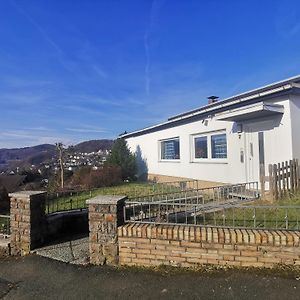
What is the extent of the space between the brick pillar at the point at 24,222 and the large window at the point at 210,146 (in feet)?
25.4

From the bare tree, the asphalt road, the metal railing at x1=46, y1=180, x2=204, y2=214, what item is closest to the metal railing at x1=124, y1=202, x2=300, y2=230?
the asphalt road

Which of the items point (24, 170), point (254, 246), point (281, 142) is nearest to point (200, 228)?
point (254, 246)

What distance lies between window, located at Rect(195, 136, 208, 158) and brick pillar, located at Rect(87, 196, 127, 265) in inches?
338

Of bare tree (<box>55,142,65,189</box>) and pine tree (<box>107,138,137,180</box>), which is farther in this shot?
pine tree (<box>107,138,137,180</box>)

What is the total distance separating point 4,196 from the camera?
1137cm

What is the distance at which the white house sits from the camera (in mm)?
8578

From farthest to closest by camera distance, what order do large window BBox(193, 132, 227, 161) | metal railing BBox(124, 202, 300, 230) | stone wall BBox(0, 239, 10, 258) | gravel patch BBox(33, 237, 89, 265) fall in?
large window BBox(193, 132, 227, 161)
stone wall BBox(0, 239, 10, 258)
metal railing BBox(124, 202, 300, 230)
gravel patch BBox(33, 237, 89, 265)

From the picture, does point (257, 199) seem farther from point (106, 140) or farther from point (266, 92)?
point (106, 140)

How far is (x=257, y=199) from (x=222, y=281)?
14.4 feet

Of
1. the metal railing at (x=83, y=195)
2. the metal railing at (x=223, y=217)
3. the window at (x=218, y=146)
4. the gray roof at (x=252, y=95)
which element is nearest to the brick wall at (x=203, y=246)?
the metal railing at (x=223, y=217)

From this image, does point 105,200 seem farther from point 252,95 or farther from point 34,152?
point 34,152

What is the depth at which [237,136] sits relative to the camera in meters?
10.5

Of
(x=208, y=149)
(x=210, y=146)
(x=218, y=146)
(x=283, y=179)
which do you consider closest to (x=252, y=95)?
(x=218, y=146)

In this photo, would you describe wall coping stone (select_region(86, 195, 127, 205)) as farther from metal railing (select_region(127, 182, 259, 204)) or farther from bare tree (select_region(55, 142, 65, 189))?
bare tree (select_region(55, 142, 65, 189))
